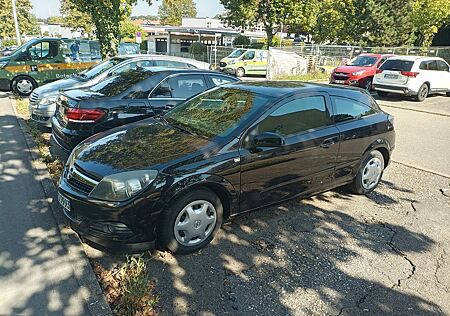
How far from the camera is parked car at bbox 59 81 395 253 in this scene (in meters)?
3.05

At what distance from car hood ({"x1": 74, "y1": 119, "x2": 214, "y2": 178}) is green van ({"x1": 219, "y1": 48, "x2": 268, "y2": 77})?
1704 centimetres

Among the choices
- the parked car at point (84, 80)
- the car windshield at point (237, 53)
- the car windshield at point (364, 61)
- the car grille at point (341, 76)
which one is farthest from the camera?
the car windshield at point (237, 53)

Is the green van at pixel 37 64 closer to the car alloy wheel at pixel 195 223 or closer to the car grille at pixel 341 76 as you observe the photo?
the car alloy wheel at pixel 195 223

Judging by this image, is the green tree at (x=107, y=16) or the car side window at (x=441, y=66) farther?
the car side window at (x=441, y=66)

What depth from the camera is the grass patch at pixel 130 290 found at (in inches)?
103

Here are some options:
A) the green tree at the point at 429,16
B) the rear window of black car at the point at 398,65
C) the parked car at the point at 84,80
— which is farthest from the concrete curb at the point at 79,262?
the green tree at the point at 429,16

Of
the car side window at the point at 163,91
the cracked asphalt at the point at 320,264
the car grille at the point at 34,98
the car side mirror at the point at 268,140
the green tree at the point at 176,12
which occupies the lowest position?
the cracked asphalt at the point at 320,264

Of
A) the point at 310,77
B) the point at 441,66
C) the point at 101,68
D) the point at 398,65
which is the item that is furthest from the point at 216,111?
the point at 310,77

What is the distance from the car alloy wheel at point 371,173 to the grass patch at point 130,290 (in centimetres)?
332

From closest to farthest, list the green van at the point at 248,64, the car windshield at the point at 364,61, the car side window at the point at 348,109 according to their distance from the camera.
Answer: the car side window at the point at 348,109 → the car windshield at the point at 364,61 → the green van at the point at 248,64

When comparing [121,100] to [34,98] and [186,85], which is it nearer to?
[186,85]

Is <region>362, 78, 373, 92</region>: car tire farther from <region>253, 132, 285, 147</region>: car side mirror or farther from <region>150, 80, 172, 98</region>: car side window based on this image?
<region>253, 132, 285, 147</region>: car side mirror

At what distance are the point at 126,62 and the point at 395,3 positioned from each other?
3183 centimetres

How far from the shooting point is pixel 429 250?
3686mm
